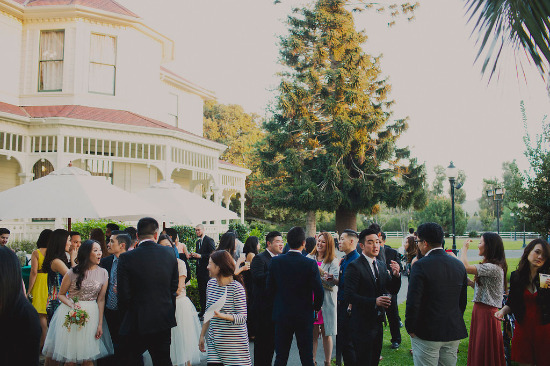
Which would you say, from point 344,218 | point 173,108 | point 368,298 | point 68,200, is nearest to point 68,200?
point 68,200

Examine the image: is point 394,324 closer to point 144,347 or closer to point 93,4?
point 144,347

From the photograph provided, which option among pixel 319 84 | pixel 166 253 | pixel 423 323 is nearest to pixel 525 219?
pixel 423 323

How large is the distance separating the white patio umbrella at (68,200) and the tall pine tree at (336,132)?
70.9 feet

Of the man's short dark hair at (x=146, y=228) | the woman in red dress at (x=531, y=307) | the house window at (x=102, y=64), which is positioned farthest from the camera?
the house window at (x=102, y=64)

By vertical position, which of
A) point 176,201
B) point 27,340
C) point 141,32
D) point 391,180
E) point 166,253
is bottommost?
point 27,340

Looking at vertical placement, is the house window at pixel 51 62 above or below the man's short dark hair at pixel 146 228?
above

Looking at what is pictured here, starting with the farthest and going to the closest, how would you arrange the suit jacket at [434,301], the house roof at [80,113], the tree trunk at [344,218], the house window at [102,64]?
the tree trunk at [344,218]
the house window at [102,64]
the house roof at [80,113]
the suit jacket at [434,301]

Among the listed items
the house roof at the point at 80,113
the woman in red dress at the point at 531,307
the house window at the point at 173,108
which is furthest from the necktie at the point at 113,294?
the house window at the point at 173,108

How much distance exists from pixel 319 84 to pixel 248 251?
82.7 ft

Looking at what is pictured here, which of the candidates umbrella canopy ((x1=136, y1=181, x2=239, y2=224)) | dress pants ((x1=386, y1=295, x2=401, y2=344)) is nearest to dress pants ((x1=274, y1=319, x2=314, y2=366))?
dress pants ((x1=386, y1=295, x2=401, y2=344))

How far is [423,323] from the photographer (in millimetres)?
5031

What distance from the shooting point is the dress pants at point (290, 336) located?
18.9ft

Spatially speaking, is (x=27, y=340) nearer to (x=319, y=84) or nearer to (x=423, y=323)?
(x=423, y=323)

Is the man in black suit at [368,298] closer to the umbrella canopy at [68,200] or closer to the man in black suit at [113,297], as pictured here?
the man in black suit at [113,297]
